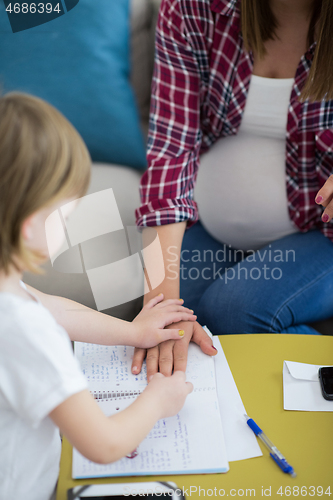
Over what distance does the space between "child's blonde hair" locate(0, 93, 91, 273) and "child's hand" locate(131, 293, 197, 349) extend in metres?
0.29

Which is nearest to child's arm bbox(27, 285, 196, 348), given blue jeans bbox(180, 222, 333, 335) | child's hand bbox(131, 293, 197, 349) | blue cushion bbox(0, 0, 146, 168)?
child's hand bbox(131, 293, 197, 349)

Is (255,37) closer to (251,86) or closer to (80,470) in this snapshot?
(251,86)

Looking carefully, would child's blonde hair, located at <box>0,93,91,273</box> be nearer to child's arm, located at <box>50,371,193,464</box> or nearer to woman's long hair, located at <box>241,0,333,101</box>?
child's arm, located at <box>50,371,193,464</box>

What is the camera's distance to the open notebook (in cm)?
52

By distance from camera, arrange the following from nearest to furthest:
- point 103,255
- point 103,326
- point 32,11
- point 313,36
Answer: point 103,326
point 313,36
point 103,255
point 32,11

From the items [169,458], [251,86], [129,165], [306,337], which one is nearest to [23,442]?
[169,458]

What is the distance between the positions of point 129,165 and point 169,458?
96 cm

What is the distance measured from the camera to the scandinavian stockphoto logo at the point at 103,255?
0.92 m

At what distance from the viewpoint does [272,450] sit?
0.54m

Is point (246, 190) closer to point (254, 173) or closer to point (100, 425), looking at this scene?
point (254, 173)

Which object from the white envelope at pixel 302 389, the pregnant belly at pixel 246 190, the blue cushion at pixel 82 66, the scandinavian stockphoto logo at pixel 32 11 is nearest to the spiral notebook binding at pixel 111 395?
the white envelope at pixel 302 389

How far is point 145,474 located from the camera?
513mm

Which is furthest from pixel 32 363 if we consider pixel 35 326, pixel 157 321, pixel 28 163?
pixel 157 321

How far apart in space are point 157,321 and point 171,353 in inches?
2.5
